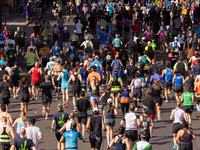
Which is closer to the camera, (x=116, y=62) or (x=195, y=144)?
(x=195, y=144)

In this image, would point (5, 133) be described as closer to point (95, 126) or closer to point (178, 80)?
point (95, 126)

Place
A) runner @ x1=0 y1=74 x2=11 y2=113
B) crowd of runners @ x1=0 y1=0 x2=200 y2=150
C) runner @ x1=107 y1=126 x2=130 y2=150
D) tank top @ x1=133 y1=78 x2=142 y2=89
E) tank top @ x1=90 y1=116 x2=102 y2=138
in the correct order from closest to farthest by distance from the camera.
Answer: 1. runner @ x1=107 y1=126 x2=130 y2=150
2. crowd of runners @ x1=0 y1=0 x2=200 y2=150
3. tank top @ x1=90 y1=116 x2=102 y2=138
4. runner @ x1=0 y1=74 x2=11 y2=113
5. tank top @ x1=133 y1=78 x2=142 y2=89

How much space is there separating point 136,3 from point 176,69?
1985cm

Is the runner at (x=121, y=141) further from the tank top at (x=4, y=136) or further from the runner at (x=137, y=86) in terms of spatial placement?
the runner at (x=137, y=86)

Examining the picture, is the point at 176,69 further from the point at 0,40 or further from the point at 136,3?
the point at 136,3

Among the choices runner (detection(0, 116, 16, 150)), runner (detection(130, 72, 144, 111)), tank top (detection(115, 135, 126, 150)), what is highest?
runner (detection(130, 72, 144, 111))

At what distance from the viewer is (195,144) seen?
1417cm

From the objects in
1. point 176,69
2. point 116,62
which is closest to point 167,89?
point 176,69

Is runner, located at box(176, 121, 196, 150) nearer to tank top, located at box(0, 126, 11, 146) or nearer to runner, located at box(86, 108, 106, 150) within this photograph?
runner, located at box(86, 108, 106, 150)

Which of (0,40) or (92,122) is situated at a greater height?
(0,40)

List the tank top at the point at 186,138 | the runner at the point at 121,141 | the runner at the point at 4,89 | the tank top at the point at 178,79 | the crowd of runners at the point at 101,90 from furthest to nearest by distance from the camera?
the tank top at the point at 178,79, the runner at the point at 4,89, the crowd of runners at the point at 101,90, the tank top at the point at 186,138, the runner at the point at 121,141

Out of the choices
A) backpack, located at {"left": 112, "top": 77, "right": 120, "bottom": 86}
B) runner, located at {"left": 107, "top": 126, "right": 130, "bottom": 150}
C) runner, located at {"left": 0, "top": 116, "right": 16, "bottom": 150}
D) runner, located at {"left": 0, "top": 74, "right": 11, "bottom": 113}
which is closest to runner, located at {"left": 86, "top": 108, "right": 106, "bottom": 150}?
runner, located at {"left": 107, "top": 126, "right": 130, "bottom": 150}

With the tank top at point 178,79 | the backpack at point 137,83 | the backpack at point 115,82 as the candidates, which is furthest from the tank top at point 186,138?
the tank top at point 178,79

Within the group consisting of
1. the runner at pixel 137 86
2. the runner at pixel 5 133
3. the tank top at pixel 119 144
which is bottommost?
the tank top at pixel 119 144
